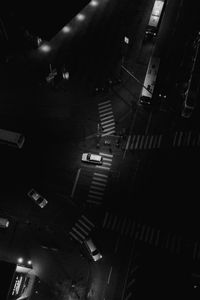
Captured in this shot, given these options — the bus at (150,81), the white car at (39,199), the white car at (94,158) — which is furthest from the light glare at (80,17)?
the white car at (39,199)

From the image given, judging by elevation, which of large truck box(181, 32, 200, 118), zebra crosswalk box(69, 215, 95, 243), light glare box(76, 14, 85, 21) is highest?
light glare box(76, 14, 85, 21)

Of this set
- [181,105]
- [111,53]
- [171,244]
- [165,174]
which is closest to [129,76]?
[111,53]

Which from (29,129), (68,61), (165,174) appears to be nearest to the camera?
(165,174)

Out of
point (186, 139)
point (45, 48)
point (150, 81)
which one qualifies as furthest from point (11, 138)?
point (186, 139)

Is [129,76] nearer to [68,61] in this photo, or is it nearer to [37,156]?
[68,61]

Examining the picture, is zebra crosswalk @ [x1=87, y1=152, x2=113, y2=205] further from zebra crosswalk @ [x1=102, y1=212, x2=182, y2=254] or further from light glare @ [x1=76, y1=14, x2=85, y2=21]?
light glare @ [x1=76, y1=14, x2=85, y2=21]

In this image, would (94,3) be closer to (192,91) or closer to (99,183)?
(192,91)

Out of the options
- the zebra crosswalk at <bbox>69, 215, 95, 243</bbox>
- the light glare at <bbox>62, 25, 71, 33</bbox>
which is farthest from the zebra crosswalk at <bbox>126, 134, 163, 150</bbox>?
the light glare at <bbox>62, 25, 71, 33</bbox>

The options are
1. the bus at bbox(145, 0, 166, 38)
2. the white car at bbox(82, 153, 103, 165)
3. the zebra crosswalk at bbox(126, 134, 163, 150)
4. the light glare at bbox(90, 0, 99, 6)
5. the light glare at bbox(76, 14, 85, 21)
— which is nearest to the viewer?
the white car at bbox(82, 153, 103, 165)
